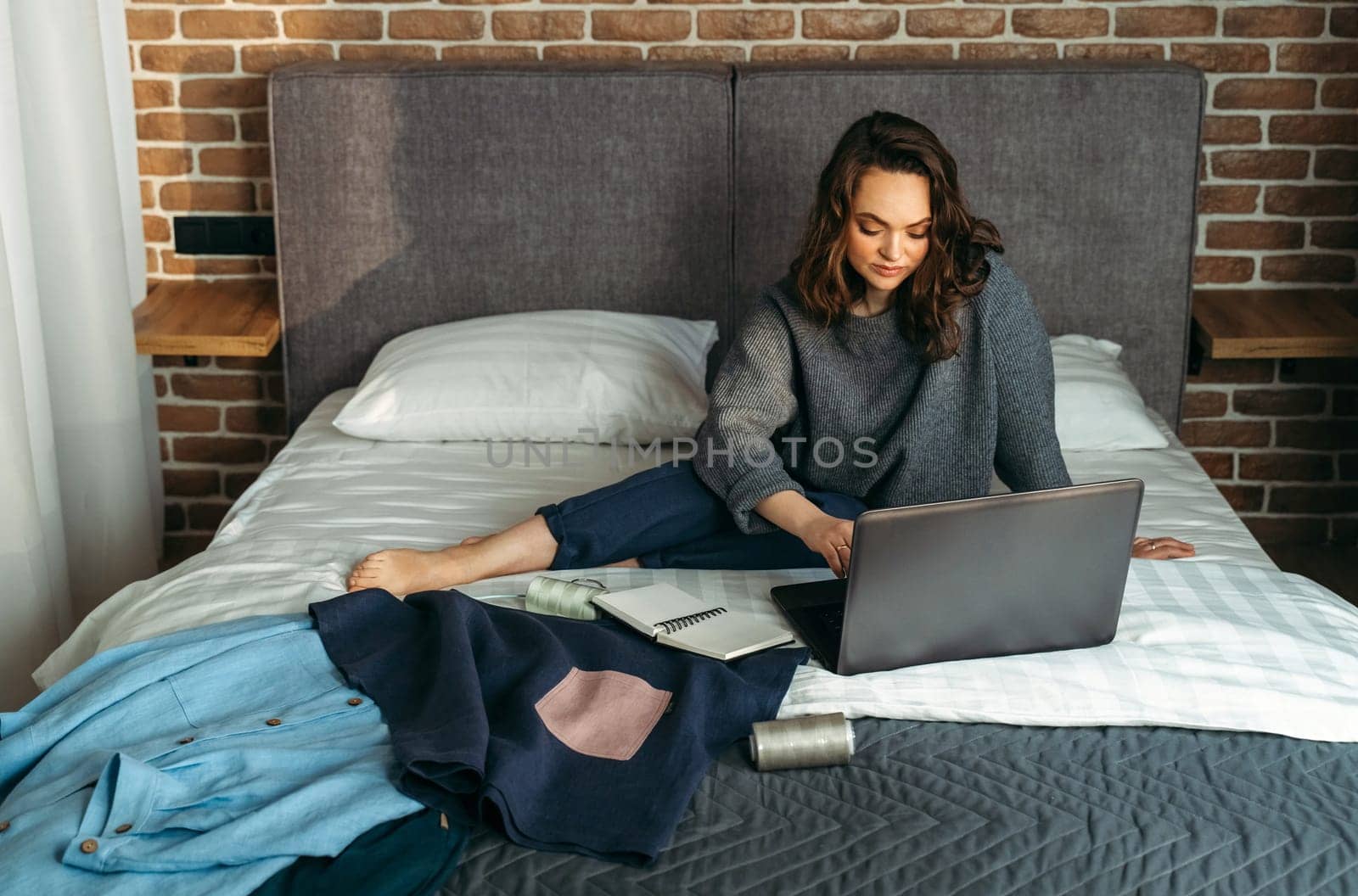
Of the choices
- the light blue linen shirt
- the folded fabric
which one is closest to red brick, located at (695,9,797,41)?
the light blue linen shirt

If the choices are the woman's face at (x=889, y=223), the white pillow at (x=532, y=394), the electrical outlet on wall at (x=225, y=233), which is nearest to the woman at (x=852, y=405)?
the woman's face at (x=889, y=223)

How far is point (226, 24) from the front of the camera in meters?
2.87

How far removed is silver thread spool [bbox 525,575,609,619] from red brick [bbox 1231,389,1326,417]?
1850 millimetres

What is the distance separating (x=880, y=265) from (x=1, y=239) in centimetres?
136

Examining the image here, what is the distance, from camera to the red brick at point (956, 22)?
9.32 ft

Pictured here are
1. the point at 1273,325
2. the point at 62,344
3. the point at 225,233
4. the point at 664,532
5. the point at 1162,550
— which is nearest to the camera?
the point at 1162,550

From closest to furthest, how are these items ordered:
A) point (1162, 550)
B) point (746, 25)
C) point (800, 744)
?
point (800, 744)
point (1162, 550)
point (746, 25)

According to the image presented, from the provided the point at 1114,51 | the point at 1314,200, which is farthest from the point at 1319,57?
the point at 1114,51

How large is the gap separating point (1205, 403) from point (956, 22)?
1.03 metres

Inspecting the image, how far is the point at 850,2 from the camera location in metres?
2.84

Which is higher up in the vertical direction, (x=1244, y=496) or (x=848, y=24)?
(x=848, y=24)

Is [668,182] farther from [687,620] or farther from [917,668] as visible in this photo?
[917,668]

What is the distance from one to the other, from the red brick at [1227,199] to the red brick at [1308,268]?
0.13 meters

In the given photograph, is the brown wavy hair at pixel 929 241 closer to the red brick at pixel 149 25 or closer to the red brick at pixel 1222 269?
the red brick at pixel 1222 269
